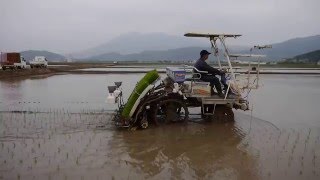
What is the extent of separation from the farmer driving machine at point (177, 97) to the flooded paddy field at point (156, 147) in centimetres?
40

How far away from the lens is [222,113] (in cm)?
1166

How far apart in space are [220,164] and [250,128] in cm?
389

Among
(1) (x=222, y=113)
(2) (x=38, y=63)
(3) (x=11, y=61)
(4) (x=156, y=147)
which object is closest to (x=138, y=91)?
(4) (x=156, y=147)

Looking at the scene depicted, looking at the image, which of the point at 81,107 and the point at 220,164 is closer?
the point at 220,164

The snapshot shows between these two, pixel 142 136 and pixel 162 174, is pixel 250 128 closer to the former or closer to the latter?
pixel 142 136

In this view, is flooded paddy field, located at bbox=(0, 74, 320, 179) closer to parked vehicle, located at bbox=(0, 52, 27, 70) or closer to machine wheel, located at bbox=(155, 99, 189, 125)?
machine wheel, located at bbox=(155, 99, 189, 125)

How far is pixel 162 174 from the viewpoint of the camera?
677cm

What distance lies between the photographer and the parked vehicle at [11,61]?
4669cm

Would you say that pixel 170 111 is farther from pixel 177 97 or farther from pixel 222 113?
pixel 222 113

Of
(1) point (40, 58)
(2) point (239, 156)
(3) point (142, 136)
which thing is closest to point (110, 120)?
(3) point (142, 136)

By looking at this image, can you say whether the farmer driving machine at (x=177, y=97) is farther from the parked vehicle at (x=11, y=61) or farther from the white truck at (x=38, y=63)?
the white truck at (x=38, y=63)

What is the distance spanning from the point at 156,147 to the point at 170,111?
2.70m

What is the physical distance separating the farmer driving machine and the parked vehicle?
129ft

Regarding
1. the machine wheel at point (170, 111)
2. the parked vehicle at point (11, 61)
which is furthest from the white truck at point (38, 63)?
the machine wheel at point (170, 111)
